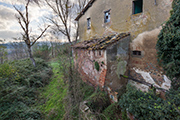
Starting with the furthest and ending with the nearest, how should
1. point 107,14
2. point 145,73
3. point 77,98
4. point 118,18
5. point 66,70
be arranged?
1. point 107,14
2. point 118,18
3. point 145,73
4. point 66,70
5. point 77,98

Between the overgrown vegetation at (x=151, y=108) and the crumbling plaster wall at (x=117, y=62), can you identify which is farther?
the crumbling plaster wall at (x=117, y=62)

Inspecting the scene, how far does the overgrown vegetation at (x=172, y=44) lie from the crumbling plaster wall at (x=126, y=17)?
0.50 meters

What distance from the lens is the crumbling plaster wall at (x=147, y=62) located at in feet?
A: 13.3

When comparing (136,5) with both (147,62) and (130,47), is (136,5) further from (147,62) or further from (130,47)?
(147,62)

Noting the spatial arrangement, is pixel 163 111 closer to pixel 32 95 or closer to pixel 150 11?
pixel 150 11

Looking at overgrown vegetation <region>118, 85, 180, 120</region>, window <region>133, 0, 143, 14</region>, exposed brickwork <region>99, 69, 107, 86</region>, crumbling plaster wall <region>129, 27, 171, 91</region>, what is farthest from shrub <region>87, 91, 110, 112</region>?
window <region>133, 0, 143, 14</region>

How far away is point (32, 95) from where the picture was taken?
563cm

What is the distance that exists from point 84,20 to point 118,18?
14.2 feet

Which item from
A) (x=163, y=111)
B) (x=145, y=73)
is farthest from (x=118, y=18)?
(x=163, y=111)

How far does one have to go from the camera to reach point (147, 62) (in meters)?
4.44

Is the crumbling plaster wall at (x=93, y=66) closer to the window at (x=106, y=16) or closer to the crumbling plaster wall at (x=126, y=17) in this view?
the crumbling plaster wall at (x=126, y=17)

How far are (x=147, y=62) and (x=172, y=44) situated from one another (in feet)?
4.34

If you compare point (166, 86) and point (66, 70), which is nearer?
point (166, 86)

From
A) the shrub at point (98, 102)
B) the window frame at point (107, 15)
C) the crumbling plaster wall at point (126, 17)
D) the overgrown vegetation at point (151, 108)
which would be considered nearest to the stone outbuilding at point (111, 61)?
the shrub at point (98, 102)
